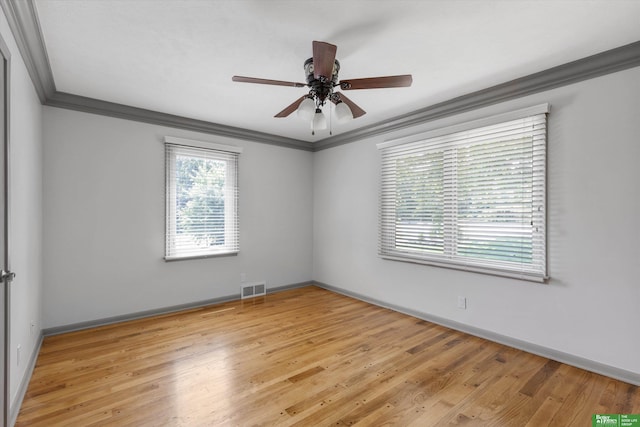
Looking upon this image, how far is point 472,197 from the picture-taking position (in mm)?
3277

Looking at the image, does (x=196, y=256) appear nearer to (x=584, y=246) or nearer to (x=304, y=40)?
(x=304, y=40)

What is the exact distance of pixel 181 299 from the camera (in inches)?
160

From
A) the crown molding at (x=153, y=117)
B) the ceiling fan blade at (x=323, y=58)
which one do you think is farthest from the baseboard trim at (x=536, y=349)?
the crown molding at (x=153, y=117)

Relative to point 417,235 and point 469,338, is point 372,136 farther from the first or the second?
point 469,338

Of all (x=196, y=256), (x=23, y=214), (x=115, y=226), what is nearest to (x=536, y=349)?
(x=196, y=256)

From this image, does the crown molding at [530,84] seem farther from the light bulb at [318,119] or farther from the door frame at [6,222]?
the door frame at [6,222]

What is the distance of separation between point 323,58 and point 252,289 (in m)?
3.62

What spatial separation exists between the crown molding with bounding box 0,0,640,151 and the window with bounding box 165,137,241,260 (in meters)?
0.31

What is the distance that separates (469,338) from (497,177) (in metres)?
1.66

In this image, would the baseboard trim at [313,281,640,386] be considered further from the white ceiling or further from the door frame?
the door frame

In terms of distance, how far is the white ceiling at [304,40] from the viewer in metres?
1.90

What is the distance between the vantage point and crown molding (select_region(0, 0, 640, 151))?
2049mm

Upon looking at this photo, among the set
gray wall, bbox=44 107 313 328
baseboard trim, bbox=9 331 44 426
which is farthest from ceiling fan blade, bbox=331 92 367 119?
baseboard trim, bbox=9 331 44 426

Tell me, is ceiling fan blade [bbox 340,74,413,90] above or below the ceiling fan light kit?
above
